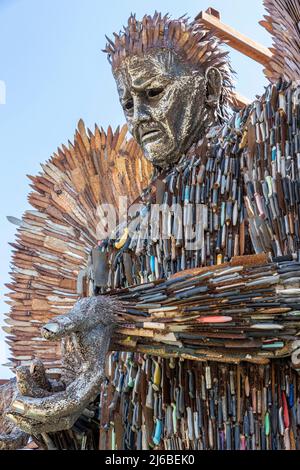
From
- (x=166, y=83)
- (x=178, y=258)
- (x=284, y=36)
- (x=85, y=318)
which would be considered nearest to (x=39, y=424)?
(x=85, y=318)

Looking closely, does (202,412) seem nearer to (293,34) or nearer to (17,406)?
(17,406)

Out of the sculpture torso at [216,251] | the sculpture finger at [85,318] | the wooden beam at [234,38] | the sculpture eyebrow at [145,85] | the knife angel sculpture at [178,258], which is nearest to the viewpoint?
the sculpture finger at [85,318]

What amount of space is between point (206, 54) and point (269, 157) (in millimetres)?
536

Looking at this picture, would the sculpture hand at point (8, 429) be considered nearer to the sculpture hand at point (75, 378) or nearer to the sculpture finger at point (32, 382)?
the sculpture finger at point (32, 382)

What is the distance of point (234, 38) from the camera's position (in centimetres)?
377

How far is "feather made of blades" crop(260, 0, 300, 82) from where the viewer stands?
3211 millimetres

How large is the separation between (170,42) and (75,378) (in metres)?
1.16

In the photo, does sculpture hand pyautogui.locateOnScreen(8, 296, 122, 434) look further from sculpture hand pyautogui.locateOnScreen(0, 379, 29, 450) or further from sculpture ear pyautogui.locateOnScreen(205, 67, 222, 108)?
sculpture ear pyautogui.locateOnScreen(205, 67, 222, 108)

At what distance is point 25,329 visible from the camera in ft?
11.9

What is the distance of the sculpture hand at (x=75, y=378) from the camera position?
2377 mm

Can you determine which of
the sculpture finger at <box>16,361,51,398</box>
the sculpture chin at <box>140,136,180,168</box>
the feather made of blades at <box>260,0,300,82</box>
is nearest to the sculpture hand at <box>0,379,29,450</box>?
the sculpture finger at <box>16,361,51,398</box>

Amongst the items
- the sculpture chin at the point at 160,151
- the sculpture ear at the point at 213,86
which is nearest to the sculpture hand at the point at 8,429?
the sculpture chin at the point at 160,151

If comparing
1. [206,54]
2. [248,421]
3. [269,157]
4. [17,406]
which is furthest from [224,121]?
[17,406]

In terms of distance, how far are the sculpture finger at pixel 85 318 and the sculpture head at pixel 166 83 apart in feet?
2.40
